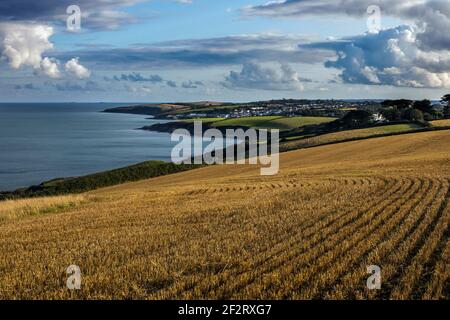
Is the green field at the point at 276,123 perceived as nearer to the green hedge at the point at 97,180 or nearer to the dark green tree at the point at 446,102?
the dark green tree at the point at 446,102

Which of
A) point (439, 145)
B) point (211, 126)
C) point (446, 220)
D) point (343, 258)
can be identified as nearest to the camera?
point (343, 258)

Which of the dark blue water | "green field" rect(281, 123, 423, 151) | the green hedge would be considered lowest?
the dark blue water

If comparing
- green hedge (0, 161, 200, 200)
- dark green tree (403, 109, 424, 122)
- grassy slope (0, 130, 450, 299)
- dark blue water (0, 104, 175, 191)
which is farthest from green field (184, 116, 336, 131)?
grassy slope (0, 130, 450, 299)

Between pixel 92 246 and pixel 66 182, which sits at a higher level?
pixel 92 246

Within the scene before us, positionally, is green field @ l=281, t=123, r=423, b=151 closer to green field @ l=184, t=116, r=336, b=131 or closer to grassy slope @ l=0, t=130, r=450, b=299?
grassy slope @ l=0, t=130, r=450, b=299

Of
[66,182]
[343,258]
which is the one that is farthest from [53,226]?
[66,182]

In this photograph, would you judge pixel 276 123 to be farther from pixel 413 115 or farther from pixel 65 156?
pixel 65 156

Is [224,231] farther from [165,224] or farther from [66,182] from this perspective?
[66,182]
